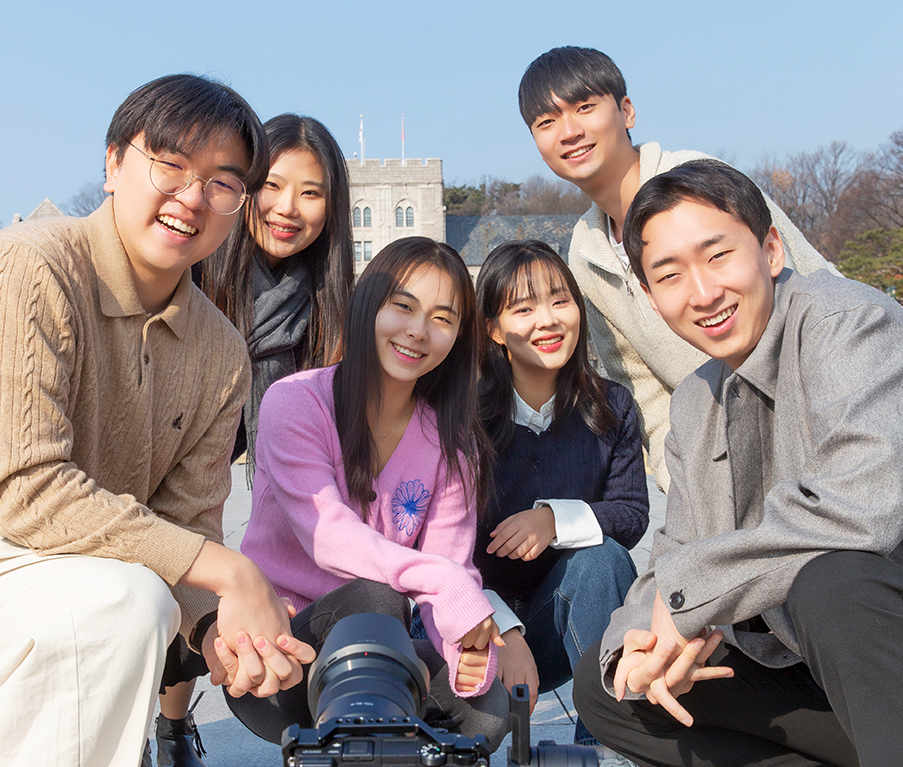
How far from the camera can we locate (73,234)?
1.89 m

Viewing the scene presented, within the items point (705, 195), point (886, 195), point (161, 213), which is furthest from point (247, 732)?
point (886, 195)

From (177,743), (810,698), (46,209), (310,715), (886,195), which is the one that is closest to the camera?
(810,698)

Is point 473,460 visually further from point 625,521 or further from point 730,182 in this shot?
point 730,182

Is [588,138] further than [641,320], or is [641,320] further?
[588,138]

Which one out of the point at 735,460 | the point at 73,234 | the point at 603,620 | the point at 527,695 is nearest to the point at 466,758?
the point at 527,695

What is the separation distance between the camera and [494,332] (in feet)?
9.79

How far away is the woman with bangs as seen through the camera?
243cm

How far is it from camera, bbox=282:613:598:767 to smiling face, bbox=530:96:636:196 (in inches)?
88.2

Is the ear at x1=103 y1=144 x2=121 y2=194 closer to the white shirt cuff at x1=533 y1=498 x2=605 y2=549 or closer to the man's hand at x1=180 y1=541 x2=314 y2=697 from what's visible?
the man's hand at x1=180 y1=541 x2=314 y2=697

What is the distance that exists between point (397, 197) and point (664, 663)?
164 ft

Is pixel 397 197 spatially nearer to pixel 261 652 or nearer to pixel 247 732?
pixel 247 732

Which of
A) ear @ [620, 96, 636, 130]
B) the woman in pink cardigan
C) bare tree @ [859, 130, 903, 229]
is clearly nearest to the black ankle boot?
the woman in pink cardigan

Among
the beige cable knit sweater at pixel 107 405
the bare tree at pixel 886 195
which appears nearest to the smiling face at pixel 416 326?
the beige cable knit sweater at pixel 107 405

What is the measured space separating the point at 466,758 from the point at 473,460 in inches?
52.4
